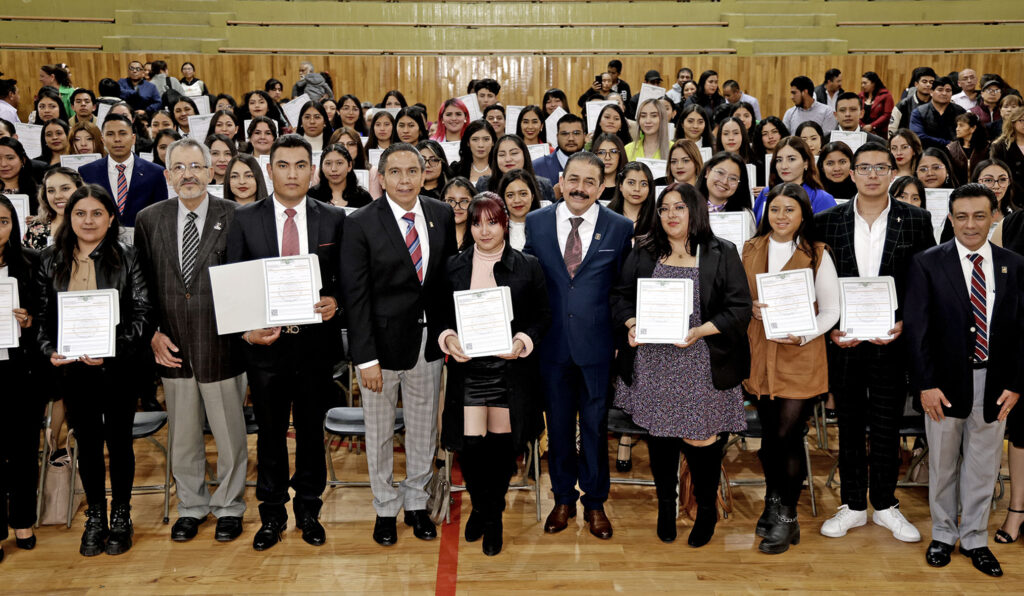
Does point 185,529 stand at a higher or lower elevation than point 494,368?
lower

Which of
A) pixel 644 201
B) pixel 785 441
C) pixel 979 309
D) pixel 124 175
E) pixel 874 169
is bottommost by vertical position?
pixel 785 441

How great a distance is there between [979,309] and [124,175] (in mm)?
5168

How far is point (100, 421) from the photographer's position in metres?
3.88

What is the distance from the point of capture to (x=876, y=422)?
3.93 m

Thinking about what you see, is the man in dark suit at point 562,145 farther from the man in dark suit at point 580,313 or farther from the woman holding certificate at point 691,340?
the woman holding certificate at point 691,340

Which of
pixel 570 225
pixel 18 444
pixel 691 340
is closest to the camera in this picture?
pixel 691 340

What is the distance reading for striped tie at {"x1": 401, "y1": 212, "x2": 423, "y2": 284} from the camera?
3.79 metres

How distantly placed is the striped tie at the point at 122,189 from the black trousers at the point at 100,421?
1895 mm

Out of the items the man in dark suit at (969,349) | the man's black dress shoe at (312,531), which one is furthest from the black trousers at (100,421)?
the man in dark suit at (969,349)

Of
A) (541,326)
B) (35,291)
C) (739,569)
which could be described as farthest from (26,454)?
(739,569)

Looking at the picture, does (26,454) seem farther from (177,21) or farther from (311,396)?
(177,21)

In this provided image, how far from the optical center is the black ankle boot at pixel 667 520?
156 inches

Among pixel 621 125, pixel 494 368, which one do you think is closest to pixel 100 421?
pixel 494 368

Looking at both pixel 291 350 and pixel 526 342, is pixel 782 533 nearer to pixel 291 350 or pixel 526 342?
pixel 526 342
